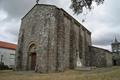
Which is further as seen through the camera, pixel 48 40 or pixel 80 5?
pixel 48 40

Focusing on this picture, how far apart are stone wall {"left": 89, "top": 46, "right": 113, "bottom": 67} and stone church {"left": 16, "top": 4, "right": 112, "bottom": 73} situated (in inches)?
125

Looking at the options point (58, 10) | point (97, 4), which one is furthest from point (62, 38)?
point (97, 4)

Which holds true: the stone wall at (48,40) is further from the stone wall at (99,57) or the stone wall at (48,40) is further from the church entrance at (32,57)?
the stone wall at (99,57)

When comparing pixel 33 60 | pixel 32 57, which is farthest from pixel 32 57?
pixel 33 60

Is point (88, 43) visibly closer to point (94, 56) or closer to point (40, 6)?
point (94, 56)

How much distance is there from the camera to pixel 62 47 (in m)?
20.3

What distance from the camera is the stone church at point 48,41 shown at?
19.4 m

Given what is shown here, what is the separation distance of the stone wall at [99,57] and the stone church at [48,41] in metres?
3.18

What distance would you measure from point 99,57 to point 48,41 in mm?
14305

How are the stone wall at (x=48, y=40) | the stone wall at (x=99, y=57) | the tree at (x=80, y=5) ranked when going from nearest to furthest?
1. the tree at (x=80, y=5)
2. the stone wall at (x=48, y=40)
3. the stone wall at (x=99, y=57)

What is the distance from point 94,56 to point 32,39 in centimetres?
1425

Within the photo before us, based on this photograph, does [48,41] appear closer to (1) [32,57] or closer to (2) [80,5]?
(1) [32,57]

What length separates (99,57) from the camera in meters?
30.0

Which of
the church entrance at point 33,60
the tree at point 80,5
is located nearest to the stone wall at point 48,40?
the church entrance at point 33,60
